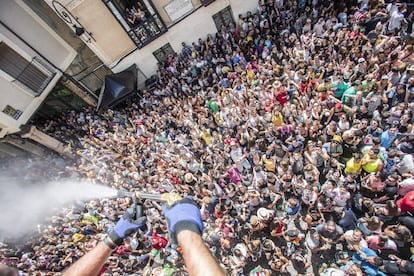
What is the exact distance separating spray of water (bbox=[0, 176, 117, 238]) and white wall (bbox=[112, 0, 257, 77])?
304 inches

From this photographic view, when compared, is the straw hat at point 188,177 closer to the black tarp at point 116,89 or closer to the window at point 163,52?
the black tarp at point 116,89

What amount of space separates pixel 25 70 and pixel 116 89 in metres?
4.61

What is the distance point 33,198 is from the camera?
42.5ft

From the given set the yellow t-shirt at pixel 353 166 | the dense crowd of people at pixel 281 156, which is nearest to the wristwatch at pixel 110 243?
the dense crowd of people at pixel 281 156

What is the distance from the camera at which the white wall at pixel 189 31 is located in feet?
46.9

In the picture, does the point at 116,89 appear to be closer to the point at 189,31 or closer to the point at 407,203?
the point at 189,31

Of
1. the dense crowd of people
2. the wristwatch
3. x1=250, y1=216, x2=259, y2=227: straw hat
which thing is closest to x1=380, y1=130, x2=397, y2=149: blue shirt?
the dense crowd of people

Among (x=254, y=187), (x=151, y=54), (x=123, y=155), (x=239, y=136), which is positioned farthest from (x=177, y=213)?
(x=151, y=54)

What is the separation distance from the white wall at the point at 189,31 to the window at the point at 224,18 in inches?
7.8

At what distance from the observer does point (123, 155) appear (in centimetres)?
1196

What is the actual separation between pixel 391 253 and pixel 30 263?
12259mm

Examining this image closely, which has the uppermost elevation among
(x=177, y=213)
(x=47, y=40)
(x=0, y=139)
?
(x=47, y=40)

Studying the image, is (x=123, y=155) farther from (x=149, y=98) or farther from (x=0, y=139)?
(x=0, y=139)

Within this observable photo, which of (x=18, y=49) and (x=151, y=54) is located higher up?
(x=18, y=49)
